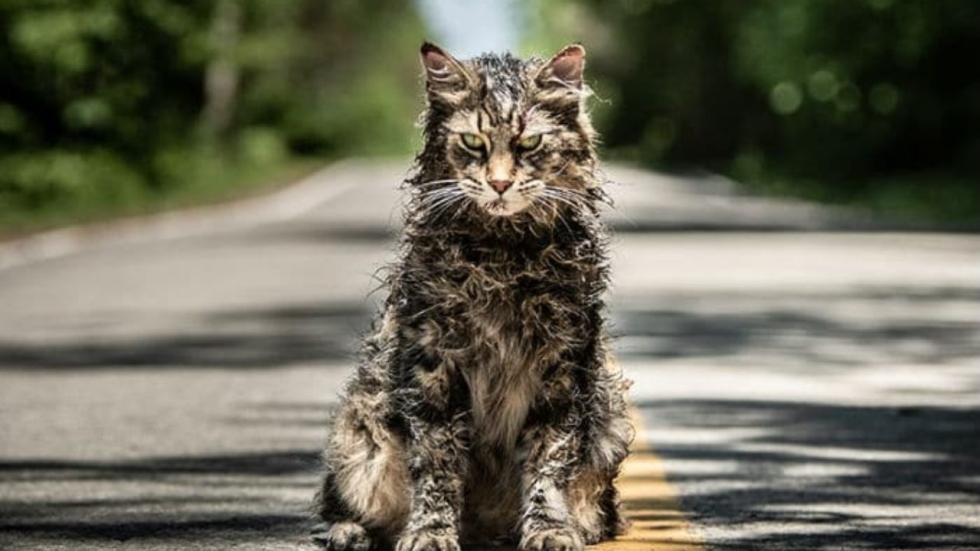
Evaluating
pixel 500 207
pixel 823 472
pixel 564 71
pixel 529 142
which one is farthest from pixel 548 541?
pixel 823 472

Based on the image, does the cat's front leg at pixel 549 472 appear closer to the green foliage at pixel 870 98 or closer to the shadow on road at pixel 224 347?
the shadow on road at pixel 224 347

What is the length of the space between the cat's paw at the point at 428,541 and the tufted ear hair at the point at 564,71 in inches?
50.0

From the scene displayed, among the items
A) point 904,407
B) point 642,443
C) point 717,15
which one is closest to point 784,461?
point 642,443

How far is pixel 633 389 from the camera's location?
12.2 metres

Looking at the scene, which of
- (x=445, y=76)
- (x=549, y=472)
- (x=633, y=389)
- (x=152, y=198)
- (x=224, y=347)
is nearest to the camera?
(x=445, y=76)

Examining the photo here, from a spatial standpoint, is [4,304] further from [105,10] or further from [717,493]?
[105,10]

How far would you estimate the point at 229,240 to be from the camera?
29.8 m

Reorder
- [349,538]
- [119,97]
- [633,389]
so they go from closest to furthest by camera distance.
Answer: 1. [349,538]
2. [633,389]
3. [119,97]

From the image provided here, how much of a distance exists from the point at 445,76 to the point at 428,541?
4.20 ft

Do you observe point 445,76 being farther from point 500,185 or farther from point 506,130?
point 500,185

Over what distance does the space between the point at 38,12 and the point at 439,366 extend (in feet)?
129

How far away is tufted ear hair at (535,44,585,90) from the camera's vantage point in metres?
6.32

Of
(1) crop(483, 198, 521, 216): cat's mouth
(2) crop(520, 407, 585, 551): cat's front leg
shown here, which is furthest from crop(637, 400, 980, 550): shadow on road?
(1) crop(483, 198, 521, 216): cat's mouth

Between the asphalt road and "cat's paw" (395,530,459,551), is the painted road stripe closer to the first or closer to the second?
the asphalt road
